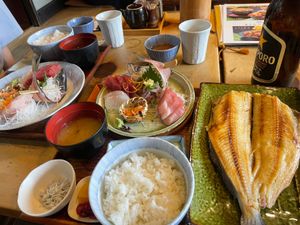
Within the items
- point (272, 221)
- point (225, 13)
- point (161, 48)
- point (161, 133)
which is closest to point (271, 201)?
point (272, 221)

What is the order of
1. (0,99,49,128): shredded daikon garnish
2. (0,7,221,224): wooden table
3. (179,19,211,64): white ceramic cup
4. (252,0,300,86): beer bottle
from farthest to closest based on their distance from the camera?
(179,19,211,64): white ceramic cup, (0,99,49,128): shredded daikon garnish, (252,0,300,86): beer bottle, (0,7,221,224): wooden table

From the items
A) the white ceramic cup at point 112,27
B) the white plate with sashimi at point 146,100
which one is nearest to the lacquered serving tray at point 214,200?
the white plate with sashimi at point 146,100

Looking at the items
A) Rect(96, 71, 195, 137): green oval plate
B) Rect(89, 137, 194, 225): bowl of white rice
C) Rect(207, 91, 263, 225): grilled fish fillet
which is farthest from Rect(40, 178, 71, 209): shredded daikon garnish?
Rect(207, 91, 263, 225): grilled fish fillet

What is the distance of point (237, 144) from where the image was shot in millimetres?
752

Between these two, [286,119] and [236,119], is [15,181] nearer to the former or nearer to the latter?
[236,119]

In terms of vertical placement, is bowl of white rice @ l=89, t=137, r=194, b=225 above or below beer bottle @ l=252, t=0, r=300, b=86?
below

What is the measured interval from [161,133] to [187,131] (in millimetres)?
106

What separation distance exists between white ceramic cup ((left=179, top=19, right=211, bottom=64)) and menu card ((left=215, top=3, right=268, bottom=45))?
0.20 meters

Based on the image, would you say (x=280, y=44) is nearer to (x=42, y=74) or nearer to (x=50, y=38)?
(x=42, y=74)

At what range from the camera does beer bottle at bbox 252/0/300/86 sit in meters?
0.87

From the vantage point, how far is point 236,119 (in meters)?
0.83

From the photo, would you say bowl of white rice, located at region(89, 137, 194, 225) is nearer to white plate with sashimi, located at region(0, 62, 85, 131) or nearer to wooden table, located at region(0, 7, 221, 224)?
wooden table, located at region(0, 7, 221, 224)

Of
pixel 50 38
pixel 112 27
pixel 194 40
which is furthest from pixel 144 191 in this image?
pixel 50 38

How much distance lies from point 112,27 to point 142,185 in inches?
40.7
